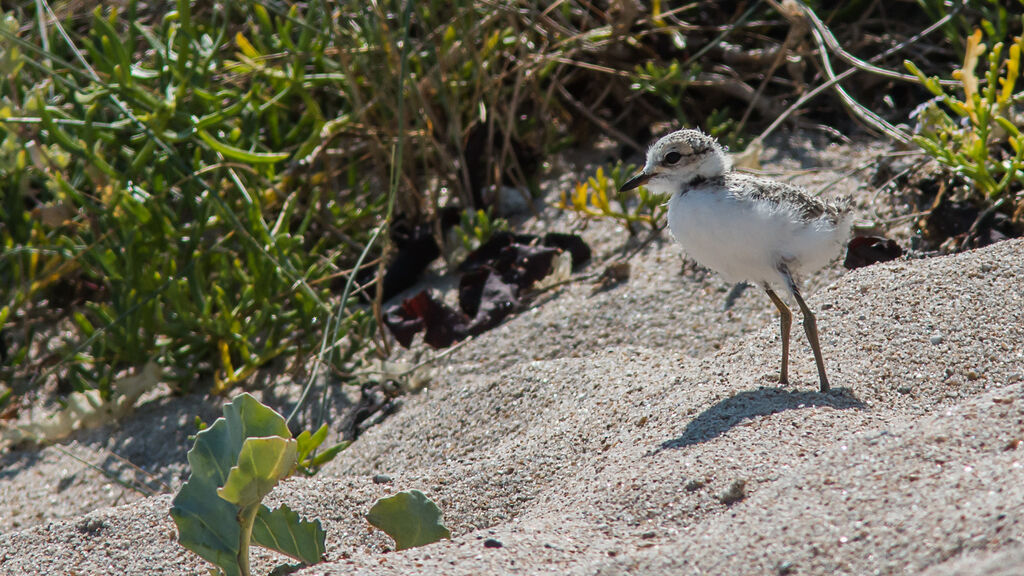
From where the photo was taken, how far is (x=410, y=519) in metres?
2.46

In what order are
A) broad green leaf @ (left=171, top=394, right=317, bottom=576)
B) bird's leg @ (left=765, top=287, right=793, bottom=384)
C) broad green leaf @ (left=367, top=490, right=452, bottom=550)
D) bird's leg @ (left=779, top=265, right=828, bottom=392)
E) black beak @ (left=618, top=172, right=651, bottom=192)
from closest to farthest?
broad green leaf @ (left=171, top=394, right=317, bottom=576) < broad green leaf @ (left=367, top=490, right=452, bottom=550) < bird's leg @ (left=779, top=265, right=828, bottom=392) < bird's leg @ (left=765, top=287, right=793, bottom=384) < black beak @ (left=618, top=172, right=651, bottom=192)

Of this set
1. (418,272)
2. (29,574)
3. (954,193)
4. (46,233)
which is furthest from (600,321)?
(46,233)

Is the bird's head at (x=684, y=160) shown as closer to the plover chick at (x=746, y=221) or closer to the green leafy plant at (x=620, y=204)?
the plover chick at (x=746, y=221)

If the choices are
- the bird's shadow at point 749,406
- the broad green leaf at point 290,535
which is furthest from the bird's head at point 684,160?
the broad green leaf at point 290,535

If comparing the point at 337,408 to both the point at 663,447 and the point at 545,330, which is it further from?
the point at 663,447

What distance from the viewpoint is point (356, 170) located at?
4.82 meters

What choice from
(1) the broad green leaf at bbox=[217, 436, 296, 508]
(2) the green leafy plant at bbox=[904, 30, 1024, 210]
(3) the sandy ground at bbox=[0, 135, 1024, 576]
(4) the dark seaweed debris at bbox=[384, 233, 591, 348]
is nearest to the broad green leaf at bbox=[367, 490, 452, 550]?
(3) the sandy ground at bbox=[0, 135, 1024, 576]

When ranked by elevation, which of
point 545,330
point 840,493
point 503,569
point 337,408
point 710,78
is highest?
point 710,78

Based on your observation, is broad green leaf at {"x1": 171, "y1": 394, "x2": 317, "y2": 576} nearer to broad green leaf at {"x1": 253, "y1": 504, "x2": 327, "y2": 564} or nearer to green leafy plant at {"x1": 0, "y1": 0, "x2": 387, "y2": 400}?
broad green leaf at {"x1": 253, "y1": 504, "x2": 327, "y2": 564}

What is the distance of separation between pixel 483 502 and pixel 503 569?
0.60 metres

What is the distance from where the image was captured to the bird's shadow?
2631 millimetres

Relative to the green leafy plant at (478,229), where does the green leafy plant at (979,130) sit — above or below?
above

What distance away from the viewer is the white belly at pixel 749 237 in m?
2.87

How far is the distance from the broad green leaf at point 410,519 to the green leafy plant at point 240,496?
16 cm
